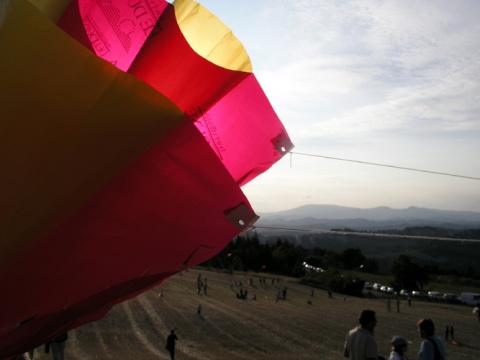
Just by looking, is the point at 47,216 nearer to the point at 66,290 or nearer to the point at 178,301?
the point at 66,290

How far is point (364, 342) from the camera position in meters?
3.72

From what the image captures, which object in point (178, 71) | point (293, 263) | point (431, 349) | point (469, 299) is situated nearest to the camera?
point (178, 71)

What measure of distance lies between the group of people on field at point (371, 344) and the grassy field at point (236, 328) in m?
9.41

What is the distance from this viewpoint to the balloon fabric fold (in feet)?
6.70

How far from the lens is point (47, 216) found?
2227mm

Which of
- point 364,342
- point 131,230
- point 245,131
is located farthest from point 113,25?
point 364,342

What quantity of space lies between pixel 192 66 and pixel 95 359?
11.0 m

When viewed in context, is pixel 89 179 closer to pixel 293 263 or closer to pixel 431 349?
pixel 431 349

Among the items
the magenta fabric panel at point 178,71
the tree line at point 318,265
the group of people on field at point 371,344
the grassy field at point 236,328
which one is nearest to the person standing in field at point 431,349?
the group of people on field at point 371,344

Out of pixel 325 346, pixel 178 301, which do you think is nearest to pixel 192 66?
pixel 325 346

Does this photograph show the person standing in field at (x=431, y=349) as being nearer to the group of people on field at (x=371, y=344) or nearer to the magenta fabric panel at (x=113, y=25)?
the group of people on field at (x=371, y=344)

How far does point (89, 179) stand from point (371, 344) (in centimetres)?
258

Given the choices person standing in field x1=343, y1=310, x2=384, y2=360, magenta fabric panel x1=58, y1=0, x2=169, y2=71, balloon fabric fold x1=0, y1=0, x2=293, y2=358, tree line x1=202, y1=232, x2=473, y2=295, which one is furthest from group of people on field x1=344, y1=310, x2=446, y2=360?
tree line x1=202, y1=232, x2=473, y2=295

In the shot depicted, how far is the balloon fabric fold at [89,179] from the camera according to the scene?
6.70 feet
